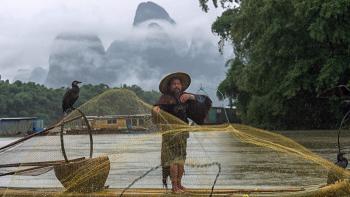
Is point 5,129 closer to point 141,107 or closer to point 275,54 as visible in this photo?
point 275,54

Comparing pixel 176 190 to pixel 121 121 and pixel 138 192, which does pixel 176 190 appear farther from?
pixel 121 121

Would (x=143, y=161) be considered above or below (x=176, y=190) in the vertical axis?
above

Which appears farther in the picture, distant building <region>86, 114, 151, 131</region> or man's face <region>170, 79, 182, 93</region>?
distant building <region>86, 114, 151, 131</region>

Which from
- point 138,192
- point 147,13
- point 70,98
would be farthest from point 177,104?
point 147,13

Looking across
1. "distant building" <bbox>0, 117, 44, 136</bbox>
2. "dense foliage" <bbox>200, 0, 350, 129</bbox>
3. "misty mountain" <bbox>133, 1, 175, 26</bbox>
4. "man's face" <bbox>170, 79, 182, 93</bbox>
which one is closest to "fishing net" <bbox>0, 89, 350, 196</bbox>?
"man's face" <bbox>170, 79, 182, 93</bbox>

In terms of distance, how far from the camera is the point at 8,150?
25.5 feet

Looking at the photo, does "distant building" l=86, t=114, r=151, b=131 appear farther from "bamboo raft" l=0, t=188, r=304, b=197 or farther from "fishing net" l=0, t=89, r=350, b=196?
"bamboo raft" l=0, t=188, r=304, b=197

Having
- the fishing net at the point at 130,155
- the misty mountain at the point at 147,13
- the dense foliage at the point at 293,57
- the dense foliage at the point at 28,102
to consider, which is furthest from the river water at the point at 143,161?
the misty mountain at the point at 147,13

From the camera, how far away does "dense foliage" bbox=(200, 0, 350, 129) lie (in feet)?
112

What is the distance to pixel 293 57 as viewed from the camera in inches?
1467

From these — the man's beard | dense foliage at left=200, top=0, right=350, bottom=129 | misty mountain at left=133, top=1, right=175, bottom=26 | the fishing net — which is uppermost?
misty mountain at left=133, top=1, right=175, bottom=26

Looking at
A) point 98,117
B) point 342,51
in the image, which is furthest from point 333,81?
point 98,117

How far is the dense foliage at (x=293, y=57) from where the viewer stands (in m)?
34.0

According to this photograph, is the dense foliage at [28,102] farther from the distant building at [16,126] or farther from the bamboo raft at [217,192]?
the bamboo raft at [217,192]
